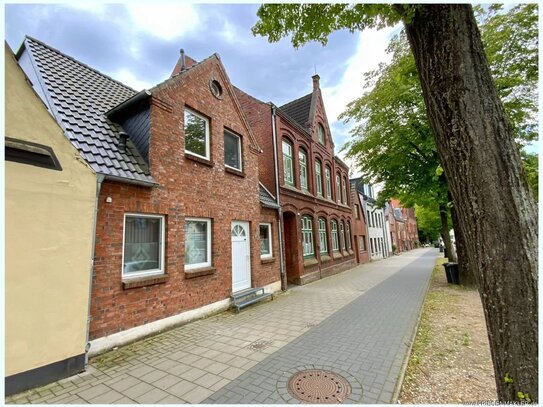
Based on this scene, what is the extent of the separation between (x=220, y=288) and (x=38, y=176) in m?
5.15

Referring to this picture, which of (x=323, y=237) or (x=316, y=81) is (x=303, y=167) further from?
(x=316, y=81)

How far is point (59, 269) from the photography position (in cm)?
427

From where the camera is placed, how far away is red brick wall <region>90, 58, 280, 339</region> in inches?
213

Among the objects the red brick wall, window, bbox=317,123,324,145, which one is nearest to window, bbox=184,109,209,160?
the red brick wall

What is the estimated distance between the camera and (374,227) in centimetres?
3086

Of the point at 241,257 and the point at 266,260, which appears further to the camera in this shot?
the point at 266,260

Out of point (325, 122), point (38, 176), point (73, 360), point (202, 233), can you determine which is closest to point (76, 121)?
point (38, 176)

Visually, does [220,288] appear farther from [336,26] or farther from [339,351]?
[336,26]

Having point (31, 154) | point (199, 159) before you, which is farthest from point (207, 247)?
point (31, 154)

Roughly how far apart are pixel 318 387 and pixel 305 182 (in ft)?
40.5

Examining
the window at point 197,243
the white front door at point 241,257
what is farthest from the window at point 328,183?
the window at point 197,243

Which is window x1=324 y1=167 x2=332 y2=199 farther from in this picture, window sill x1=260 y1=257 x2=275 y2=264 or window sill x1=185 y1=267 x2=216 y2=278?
window sill x1=185 y1=267 x2=216 y2=278

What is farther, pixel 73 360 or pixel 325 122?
pixel 325 122

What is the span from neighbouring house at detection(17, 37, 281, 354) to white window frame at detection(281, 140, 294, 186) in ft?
12.0
